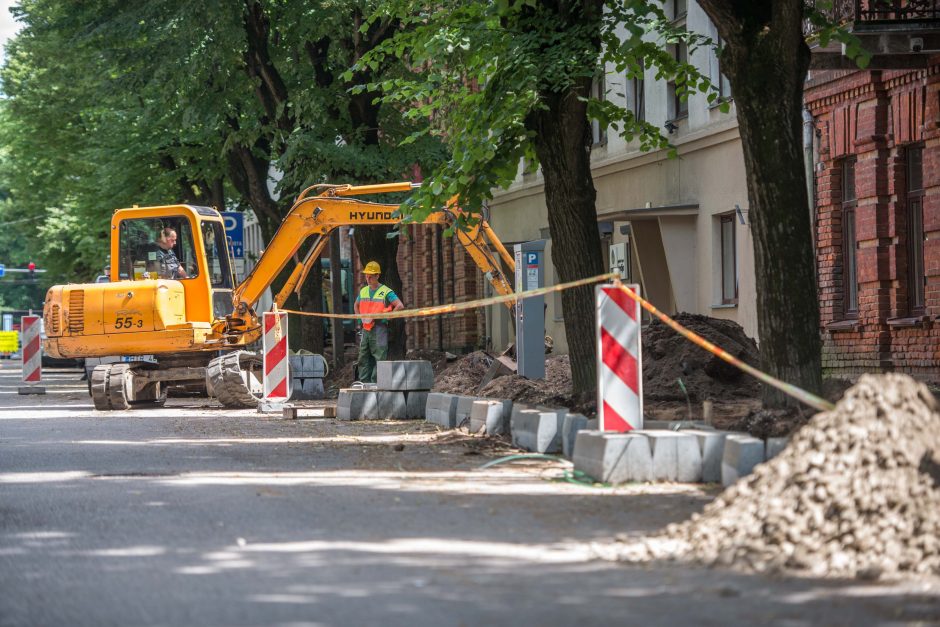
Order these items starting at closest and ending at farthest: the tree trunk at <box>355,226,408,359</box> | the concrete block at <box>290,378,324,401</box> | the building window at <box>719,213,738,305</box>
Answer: the concrete block at <box>290,378,324,401</box>
the building window at <box>719,213,738,305</box>
the tree trunk at <box>355,226,408,359</box>

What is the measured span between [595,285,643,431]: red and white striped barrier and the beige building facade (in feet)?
46.8

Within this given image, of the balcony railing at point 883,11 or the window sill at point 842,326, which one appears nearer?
the balcony railing at point 883,11

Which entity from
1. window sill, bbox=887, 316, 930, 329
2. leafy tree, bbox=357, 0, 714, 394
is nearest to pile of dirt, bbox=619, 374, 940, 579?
leafy tree, bbox=357, 0, 714, 394

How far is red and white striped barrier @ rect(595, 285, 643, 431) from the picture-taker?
11727 mm

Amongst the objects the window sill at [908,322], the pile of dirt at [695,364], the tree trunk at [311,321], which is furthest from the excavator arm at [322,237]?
the tree trunk at [311,321]

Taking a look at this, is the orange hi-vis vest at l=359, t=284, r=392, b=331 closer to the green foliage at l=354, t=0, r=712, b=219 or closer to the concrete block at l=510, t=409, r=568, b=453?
the green foliage at l=354, t=0, r=712, b=219

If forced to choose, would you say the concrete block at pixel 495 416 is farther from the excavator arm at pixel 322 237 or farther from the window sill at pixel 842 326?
the window sill at pixel 842 326

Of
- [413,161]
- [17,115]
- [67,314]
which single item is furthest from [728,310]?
[17,115]

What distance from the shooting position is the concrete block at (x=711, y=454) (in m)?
11.1

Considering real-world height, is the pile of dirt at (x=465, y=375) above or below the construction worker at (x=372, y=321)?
below

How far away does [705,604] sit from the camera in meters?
6.57

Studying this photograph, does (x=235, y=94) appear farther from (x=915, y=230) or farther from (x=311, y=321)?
(x=915, y=230)

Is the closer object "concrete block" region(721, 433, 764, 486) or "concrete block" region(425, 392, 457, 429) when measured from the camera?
"concrete block" region(721, 433, 764, 486)

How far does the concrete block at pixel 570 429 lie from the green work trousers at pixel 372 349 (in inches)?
453
